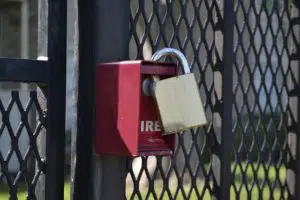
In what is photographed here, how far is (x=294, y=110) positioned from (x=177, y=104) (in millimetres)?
1633

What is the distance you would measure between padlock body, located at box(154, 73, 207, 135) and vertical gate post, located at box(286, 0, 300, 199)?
1.54m

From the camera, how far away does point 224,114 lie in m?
3.08

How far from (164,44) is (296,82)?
3.74 feet

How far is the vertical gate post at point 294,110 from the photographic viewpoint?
3619 mm

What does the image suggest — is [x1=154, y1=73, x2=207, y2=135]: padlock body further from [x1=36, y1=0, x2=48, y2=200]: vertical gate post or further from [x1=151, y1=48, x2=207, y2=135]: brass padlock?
[x1=36, y1=0, x2=48, y2=200]: vertical gate post

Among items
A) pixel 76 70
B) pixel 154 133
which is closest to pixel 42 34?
pixel 76 70

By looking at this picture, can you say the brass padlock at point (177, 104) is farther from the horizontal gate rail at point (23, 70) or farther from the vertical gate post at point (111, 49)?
the horizontal gate rail at point (23, 70)

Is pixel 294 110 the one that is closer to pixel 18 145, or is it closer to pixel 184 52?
pixel 184 52

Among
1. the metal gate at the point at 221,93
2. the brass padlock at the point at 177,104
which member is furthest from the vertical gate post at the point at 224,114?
the brass padlock at the point at 177,104

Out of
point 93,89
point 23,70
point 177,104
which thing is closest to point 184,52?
point 93,89

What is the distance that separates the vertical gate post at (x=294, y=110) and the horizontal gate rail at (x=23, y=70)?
181cm

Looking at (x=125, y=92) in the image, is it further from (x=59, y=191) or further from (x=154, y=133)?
(x=59, y=191)

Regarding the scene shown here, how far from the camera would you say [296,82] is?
11.9ft

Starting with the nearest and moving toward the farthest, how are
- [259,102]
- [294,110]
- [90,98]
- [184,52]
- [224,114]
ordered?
[90,98] → [184,52] → [224,114] → [259,102] → [294,110]
